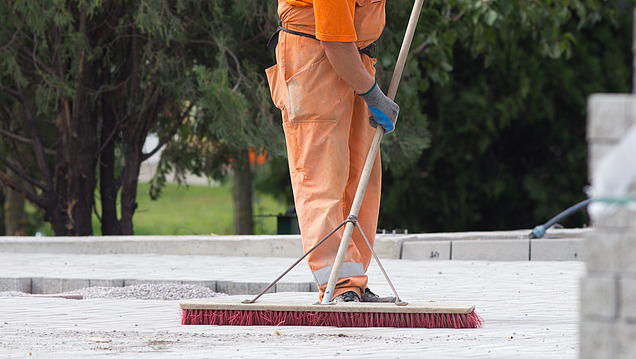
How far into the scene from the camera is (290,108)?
4.57m

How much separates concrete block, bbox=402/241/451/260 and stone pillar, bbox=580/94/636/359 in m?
6.13

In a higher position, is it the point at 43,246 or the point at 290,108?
the point at 290,108

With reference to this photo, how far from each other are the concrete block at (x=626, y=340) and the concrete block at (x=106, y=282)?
4644 mm

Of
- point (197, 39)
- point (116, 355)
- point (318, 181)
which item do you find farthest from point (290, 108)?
point (197, 39)

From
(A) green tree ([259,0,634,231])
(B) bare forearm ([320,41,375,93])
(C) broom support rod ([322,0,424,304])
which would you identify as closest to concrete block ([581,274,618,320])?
(C) broom support rod ([322,0,424,304])

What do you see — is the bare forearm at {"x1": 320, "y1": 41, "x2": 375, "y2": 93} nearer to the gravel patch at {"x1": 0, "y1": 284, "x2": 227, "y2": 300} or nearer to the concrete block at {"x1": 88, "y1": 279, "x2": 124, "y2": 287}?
the gravel patch at {"x1": 0, "y1": 284, "x2": 227, "y2": 300}

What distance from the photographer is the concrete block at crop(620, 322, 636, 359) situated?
5.52 ft

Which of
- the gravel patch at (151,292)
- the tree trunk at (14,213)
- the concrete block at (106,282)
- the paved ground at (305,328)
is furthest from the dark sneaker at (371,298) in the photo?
the tree trunk at (14,213)

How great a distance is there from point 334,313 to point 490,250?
416 centimetres

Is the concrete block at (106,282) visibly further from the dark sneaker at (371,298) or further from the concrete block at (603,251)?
the concrete block at (603,251)

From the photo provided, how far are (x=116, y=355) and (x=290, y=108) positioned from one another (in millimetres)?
1712

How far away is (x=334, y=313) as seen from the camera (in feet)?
13.3

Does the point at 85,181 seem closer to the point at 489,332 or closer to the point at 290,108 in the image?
the point at 290,108

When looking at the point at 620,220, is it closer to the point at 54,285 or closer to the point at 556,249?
the point at 54,285
